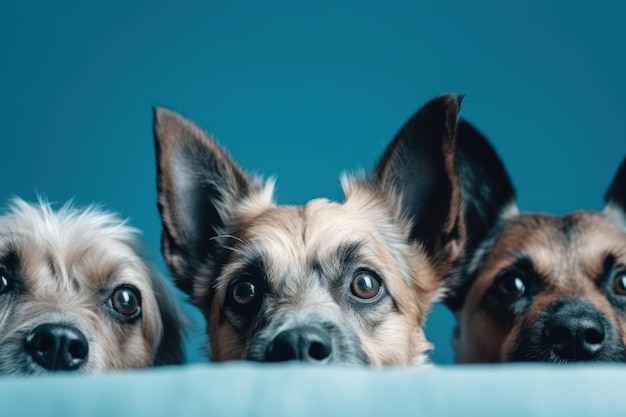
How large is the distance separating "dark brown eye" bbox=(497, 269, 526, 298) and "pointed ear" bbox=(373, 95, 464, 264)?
304 millimetres

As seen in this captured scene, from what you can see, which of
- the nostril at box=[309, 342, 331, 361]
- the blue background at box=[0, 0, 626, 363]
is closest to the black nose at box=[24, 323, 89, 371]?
the nostril at box=[309, 342, 331, 361]

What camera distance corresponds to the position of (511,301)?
8.77 feet

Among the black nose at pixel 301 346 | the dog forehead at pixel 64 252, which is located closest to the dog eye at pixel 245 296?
the black nose at pixel 301 346

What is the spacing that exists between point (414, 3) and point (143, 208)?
1.40m

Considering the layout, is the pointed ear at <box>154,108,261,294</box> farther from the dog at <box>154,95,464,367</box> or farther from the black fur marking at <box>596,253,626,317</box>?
the black fur marking at <box>596,253,626,317</box>

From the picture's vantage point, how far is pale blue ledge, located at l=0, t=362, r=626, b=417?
124cm

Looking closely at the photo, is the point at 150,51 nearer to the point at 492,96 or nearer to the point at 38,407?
the point at 492,96

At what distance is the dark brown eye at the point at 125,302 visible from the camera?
2.47 meters

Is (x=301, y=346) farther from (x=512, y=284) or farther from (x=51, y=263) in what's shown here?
(x=512, y=284)

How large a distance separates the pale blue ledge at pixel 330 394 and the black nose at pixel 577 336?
102cm

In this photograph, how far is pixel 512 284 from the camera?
271cm

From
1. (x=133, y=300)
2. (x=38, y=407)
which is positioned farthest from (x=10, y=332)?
(x=38, y=407)

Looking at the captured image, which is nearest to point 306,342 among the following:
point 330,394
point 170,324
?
point 330,394

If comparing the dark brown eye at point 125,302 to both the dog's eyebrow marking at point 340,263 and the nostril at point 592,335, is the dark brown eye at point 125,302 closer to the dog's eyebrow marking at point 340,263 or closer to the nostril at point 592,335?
the dog's eyebrow marking at point 340,263
